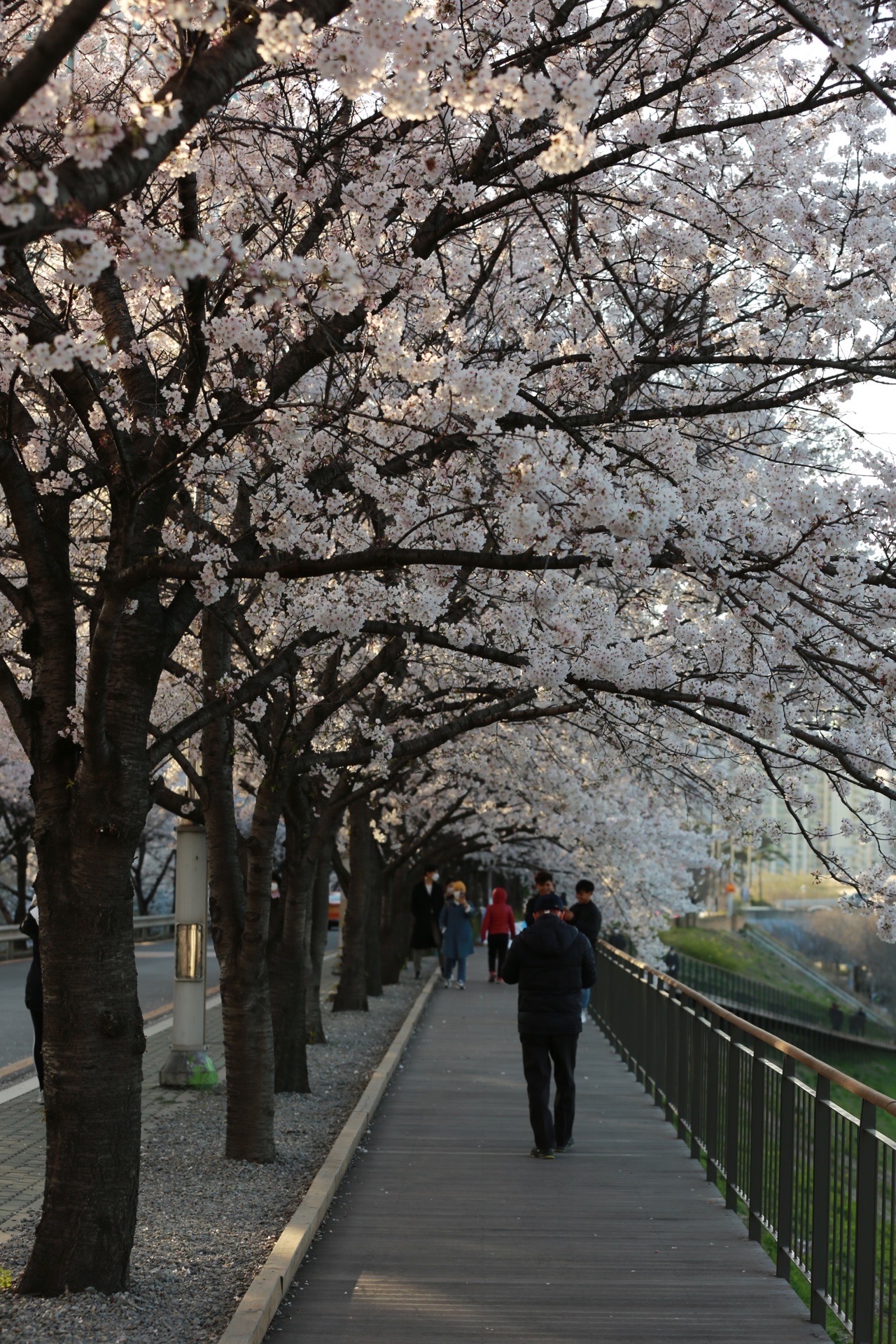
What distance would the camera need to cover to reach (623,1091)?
1396 centimetres

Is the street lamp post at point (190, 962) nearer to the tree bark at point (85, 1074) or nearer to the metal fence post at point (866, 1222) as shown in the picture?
the tree bark at point (85, 1074)

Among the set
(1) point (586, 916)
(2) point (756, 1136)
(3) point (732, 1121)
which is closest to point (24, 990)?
(1) point (586, 916)

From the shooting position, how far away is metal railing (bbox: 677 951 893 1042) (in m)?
47.9

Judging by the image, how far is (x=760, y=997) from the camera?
50.0 m

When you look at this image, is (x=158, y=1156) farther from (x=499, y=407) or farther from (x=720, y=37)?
(x=720, y=37)

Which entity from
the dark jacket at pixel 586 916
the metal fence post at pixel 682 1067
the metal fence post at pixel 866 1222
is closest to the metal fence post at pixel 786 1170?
the metal fence post at pixel 866 1222

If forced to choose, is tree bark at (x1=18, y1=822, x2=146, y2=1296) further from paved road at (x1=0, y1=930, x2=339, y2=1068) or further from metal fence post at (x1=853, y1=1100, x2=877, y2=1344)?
paved road at (x1=0, y1=930, x2=339, y2=1068)

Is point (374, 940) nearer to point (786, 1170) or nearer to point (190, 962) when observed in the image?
point (190, 962)

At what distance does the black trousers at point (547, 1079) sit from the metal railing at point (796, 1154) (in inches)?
34.5

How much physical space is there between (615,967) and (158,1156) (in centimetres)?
864

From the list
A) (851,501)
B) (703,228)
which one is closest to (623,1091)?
(851,501)

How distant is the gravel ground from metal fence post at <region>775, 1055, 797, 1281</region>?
2487 mm

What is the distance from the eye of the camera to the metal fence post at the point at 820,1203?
6258 millimetres

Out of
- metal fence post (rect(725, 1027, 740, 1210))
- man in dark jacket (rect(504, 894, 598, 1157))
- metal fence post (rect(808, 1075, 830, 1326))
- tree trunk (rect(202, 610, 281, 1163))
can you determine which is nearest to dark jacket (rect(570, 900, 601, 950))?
man in dark jacket (rect(504, 894, 598, 1157))
